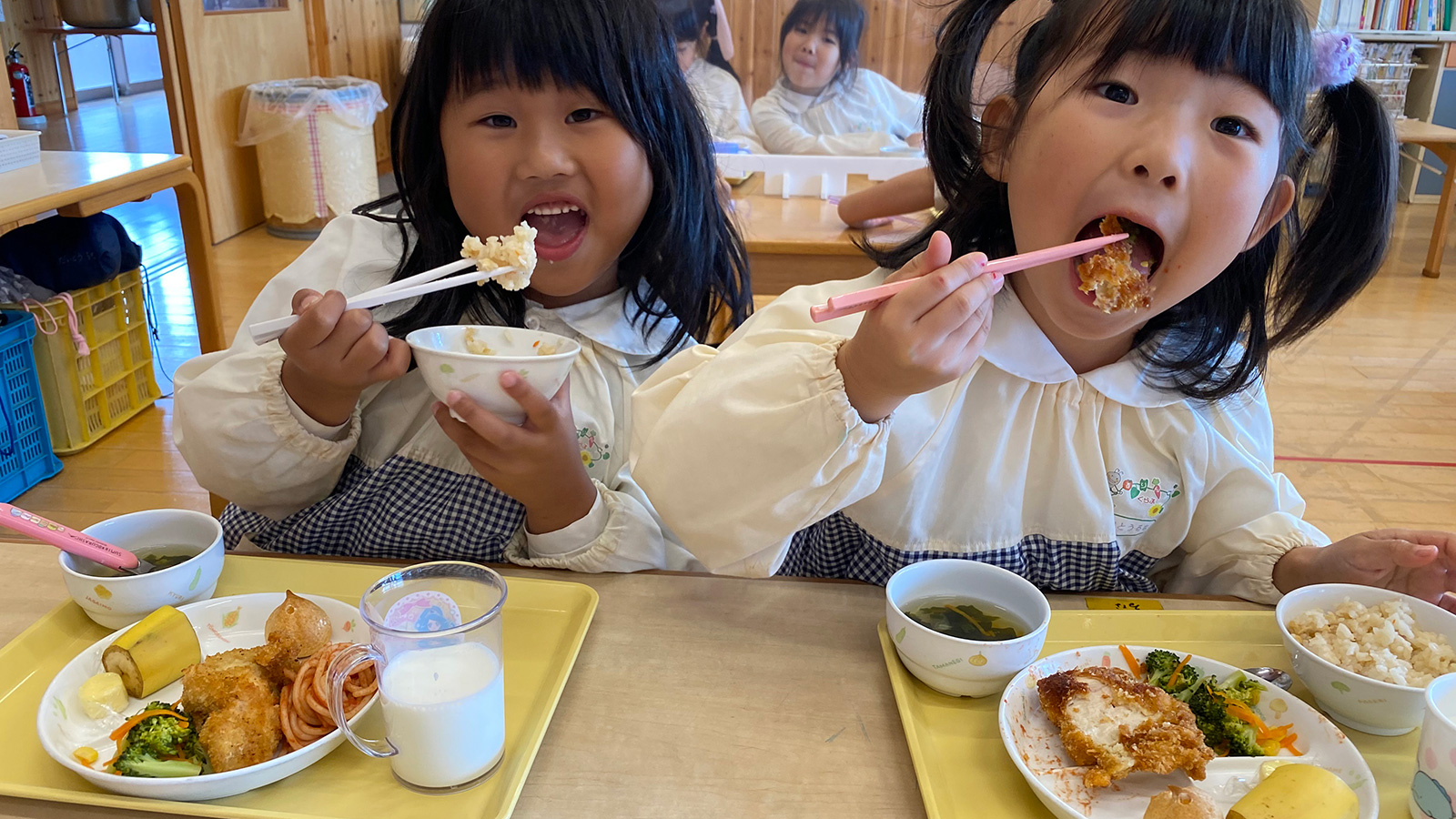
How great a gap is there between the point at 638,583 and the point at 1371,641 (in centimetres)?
71

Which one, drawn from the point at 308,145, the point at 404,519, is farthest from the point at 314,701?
Result: the point at 308,145

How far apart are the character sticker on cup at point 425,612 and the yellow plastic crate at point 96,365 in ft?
9.00

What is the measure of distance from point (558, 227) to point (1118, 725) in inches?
35.1

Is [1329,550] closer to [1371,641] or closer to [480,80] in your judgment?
[1371,641]

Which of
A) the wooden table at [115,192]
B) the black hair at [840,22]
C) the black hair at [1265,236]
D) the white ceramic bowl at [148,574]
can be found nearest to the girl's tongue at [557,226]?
the black hair at [1265,236]

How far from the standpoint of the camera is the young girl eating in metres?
0.97

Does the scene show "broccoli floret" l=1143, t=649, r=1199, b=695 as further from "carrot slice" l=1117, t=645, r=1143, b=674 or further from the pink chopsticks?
the pink chopsticks

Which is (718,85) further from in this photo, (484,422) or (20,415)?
(484,422)

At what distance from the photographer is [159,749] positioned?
2.56 feet

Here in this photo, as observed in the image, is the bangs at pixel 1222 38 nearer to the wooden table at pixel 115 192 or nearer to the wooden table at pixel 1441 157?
the wooden table at pixel 115 192

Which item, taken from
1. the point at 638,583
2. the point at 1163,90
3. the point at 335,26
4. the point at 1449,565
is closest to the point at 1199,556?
the point at 1449,565

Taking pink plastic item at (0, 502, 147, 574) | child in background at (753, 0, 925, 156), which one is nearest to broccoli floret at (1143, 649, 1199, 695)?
pink plastic item at (0, 502, 147, 574)

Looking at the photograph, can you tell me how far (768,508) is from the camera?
40.1 inches

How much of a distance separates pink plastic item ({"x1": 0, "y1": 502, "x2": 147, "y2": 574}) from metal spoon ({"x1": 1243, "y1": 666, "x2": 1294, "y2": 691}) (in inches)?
42.8
